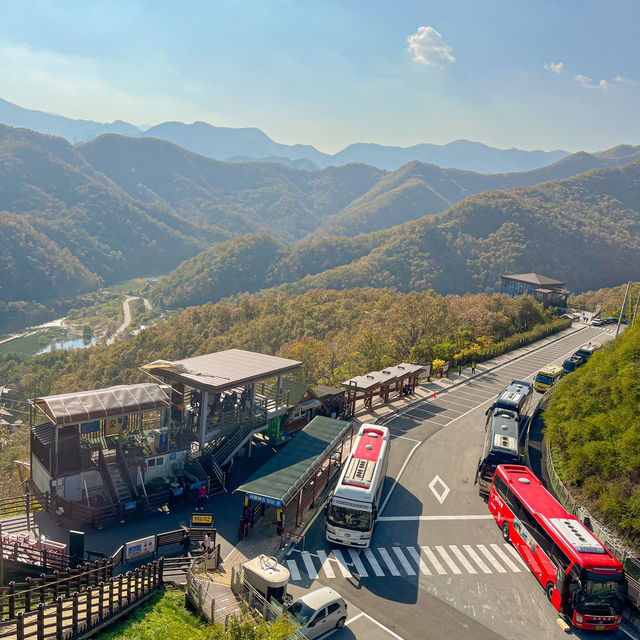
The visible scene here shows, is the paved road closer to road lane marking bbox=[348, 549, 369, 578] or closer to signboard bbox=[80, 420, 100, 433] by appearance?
road lane marking bbox=[348, 549, 369, 578]

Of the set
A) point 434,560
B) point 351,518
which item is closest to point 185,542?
point 351,518

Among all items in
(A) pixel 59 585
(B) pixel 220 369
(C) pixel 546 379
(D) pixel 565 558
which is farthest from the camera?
(C) pixel 546 379

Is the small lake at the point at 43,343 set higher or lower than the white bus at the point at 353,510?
lower

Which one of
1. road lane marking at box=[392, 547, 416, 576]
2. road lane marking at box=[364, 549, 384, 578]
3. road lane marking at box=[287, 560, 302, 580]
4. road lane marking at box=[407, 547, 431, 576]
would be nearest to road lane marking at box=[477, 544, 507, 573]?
road lane marking at box=[407, 547, 431, 576]

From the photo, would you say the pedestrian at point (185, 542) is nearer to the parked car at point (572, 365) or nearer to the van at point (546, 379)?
the van at point (546, 379)

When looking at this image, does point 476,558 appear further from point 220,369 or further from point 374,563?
point 220,369

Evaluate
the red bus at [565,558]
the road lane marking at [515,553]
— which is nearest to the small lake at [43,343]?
the road lane marking at [515,553]

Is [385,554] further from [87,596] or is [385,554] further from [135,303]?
[135,303]
